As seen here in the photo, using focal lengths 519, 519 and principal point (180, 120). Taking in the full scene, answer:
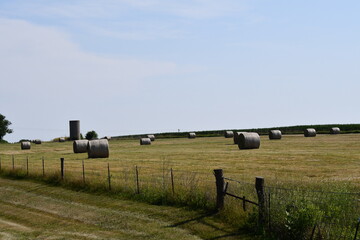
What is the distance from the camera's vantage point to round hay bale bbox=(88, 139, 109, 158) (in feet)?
147

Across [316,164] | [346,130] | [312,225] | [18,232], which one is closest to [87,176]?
[18,232]

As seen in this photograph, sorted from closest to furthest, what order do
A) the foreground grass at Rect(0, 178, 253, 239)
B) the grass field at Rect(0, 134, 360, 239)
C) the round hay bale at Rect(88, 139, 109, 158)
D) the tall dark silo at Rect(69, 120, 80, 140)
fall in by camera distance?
1. the grass field at Rect(0, 134, 360, 239)
2. the foreground grass at Rect(0, 178, 253, 239)
3. the round hay bale at Rect(88, 139, 109, 158)
4. the tall dark silo at Rect(69, 120, 80, 140)

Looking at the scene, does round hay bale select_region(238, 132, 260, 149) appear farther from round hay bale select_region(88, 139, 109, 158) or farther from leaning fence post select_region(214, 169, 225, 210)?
leaning fence post select_region(214, 169, 225, 210)

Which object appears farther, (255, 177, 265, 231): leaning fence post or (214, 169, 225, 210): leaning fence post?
(214, 169, 225, 210): leaning fence post

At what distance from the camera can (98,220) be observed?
1908 centimetres

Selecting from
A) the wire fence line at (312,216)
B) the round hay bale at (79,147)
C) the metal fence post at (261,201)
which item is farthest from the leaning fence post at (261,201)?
the round hay bale at (79,147)

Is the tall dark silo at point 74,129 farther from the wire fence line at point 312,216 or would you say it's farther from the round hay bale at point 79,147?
the wire fence line at point 312,216

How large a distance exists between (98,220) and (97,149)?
1038 inches

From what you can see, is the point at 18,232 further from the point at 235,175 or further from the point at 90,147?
the point at 90,147

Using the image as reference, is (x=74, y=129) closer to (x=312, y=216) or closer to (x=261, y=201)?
(x=261, y=201)

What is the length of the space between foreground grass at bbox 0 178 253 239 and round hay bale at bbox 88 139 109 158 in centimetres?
1922

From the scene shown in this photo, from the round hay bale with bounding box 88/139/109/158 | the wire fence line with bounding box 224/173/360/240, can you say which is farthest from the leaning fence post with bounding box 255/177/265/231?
the round hay bale with bounding box 88/139/109/158

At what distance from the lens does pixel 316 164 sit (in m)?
32.3

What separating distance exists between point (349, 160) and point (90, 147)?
21.6m
